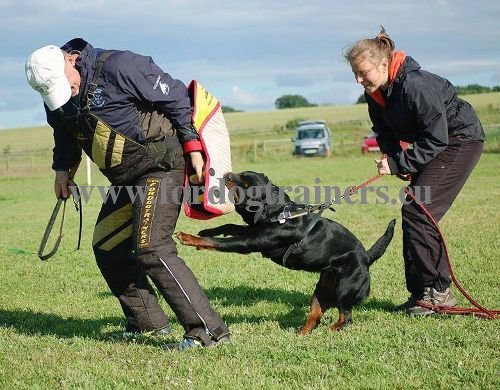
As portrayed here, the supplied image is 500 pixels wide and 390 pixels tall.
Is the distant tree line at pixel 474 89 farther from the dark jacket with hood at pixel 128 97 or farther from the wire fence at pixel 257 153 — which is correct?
the dark jacket with hood at pixel 128 97

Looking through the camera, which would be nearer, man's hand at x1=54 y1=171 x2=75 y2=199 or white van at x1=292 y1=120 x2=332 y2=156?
man's hand at x1=54 y1=171 x2=75 y2=199

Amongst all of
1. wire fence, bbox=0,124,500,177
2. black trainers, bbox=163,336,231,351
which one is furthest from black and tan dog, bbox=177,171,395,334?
wire fence, bbox=0,124,500,177

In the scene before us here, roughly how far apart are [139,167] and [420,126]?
1.87m

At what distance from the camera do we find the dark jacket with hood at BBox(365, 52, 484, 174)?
438 centimetres

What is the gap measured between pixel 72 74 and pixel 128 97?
0.33 metres

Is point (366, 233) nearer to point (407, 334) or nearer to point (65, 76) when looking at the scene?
point (407, 334)

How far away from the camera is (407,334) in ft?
13.7

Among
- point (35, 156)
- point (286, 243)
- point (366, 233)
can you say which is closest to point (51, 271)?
point (286, 243)

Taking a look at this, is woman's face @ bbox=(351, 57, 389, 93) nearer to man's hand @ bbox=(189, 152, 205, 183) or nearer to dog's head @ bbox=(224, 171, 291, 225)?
dog's head @ bbox=(224, 171, 291, 225)

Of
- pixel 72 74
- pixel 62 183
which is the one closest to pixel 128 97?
pixel 72 74

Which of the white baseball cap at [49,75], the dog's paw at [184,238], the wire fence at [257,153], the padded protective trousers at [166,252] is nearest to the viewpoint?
the white baseball cap at [49,75]

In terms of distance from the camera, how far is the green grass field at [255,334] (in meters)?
3.47

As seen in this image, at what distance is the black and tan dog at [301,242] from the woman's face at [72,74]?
1.07 m

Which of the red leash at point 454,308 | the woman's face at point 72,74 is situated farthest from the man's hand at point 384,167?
the woman's face at point 72,74
